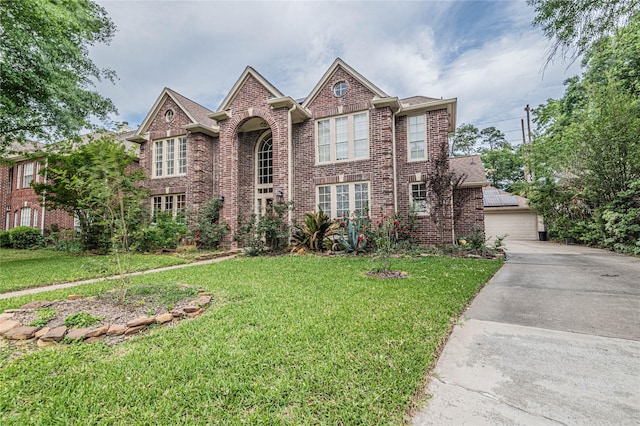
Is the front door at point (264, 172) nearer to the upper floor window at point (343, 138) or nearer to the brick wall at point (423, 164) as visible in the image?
the upper floor window at point (343, 138)

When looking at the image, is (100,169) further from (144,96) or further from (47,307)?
(144,96)

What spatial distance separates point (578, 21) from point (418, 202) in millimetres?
6955

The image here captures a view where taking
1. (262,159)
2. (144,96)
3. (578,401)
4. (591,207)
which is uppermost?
(144,96)

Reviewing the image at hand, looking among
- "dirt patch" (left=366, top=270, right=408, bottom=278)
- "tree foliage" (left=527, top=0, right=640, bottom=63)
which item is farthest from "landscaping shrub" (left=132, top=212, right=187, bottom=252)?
"tree foliage" (left=527, top=0, right=640, bottom=63)

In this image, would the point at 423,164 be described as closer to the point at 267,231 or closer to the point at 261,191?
the point at 267,231

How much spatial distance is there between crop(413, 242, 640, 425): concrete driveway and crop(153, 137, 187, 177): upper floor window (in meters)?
13.6

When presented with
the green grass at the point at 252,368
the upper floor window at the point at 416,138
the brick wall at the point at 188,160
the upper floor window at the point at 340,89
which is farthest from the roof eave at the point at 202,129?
the green grass at the point at 252,368

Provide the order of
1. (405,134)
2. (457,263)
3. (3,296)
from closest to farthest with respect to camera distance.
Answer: (3,296) < (457,263) < (405,134)

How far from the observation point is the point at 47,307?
12.6 feet

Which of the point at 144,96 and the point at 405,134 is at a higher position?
the point at 144,96

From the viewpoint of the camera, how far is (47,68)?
335 inches

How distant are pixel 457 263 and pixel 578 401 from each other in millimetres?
5807

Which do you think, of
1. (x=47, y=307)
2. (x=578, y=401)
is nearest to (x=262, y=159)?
(x=47, y=307)

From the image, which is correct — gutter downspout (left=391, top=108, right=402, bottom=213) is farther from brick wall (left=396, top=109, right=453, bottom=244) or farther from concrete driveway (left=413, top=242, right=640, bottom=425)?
concrete driveway (left=413, top=242, right=640, bottom=425)
